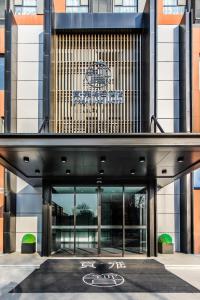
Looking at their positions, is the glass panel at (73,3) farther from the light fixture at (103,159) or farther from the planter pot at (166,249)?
the planter pot at (166,249)

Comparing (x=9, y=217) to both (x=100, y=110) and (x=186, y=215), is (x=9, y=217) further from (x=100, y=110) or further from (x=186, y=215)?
(x=186, y=215)

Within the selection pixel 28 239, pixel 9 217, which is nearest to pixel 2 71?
pixel 9 217

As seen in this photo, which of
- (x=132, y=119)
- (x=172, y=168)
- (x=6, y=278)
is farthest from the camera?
(x=132, y=119)

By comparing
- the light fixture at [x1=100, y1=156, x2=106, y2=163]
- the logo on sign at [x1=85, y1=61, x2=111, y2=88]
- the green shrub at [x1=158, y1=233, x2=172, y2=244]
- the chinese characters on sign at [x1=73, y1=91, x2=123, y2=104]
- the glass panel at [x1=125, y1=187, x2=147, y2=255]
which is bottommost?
Result: the green shrub at [x1=158, y1=233, x2=172, y2=244]

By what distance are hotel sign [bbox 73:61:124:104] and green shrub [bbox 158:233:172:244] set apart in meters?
5.94

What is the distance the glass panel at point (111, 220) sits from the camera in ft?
50.1

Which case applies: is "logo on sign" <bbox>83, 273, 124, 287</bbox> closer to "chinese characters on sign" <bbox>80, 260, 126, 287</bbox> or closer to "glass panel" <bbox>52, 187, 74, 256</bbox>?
"chinese characters on sign" <bbox>80, 260, 126, 287</bbox>

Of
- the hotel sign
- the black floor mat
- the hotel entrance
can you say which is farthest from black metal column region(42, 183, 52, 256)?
the hotel sign

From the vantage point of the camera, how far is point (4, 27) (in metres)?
17.4

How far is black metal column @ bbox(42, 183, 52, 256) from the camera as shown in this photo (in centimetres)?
1473

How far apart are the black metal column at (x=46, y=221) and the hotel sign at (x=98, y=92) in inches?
163

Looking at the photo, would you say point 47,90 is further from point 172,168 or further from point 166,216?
point 166,216

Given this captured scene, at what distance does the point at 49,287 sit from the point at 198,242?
8.47 metres

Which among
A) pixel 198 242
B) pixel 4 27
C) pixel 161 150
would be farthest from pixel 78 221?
pixel 4 27
